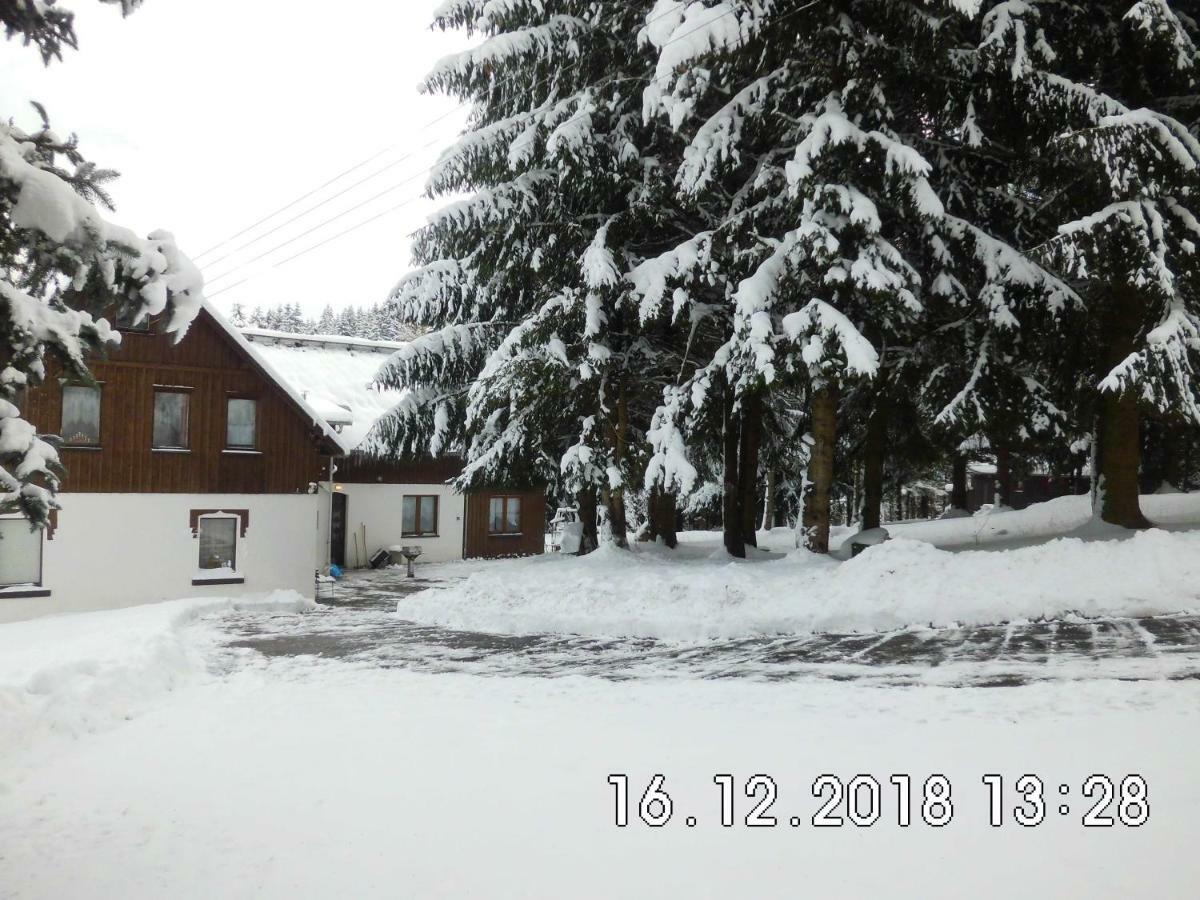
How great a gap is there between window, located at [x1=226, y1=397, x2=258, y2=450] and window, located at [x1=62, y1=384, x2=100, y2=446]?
9.72 ft

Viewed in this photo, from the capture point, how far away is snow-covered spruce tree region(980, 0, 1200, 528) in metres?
13.8

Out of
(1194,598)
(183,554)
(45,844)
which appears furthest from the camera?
(183,554)

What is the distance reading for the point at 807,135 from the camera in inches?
610

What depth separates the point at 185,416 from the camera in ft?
74.8

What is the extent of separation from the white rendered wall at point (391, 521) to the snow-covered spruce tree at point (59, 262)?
84.3 feet

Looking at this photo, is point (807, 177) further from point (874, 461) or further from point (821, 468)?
point (874, 461)

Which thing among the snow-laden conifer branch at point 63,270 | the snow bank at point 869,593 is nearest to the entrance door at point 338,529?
the snow bank at point 869,593

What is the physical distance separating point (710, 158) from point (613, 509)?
8.10 metres

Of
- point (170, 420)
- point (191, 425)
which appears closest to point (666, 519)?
point (191, 425)

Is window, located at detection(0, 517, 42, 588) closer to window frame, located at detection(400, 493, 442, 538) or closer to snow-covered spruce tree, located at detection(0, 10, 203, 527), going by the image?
window frame, located at detection(400, 493, 442, 538)

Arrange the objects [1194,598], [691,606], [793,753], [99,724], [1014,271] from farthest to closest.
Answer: [1014,271], [691,606], [1194,598], [99,724], [793,753]

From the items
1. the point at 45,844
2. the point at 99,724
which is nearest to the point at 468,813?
the point at 45,844

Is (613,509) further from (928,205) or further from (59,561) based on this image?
(59,561)

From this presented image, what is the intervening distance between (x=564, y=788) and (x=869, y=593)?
8420 millimetres
